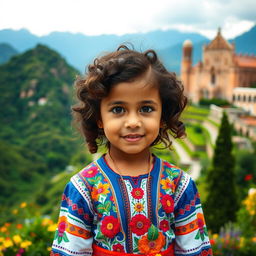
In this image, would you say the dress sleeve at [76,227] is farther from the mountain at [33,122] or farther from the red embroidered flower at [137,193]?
the mountain at [33,122]

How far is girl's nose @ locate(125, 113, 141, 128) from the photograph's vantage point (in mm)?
1519

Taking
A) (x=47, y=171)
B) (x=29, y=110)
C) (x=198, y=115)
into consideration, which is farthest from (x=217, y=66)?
(x=29, y=110)

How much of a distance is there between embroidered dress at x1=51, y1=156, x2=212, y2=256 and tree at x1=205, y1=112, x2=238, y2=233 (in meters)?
6.48

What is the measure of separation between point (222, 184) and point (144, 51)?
23.2ft

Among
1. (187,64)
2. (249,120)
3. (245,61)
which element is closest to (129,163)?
(249,120)

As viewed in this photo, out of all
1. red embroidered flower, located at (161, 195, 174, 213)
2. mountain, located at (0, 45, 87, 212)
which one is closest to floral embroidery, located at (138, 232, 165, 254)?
red embroidered flower, located at (161, 195, 174, 213)

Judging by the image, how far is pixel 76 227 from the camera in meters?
1.56

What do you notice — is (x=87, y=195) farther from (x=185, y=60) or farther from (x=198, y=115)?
(x=185, y=60)

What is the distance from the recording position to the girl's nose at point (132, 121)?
152 cm

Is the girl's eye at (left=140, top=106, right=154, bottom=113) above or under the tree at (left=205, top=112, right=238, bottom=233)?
above

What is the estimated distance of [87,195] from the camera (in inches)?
62.5

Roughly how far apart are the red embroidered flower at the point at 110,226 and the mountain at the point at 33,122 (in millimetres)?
20402

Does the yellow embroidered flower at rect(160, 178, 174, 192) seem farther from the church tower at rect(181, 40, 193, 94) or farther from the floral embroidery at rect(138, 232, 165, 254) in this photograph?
the church tower at rect(181, 40, 193, 94)

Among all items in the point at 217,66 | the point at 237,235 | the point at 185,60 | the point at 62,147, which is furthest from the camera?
the point at 62,147
